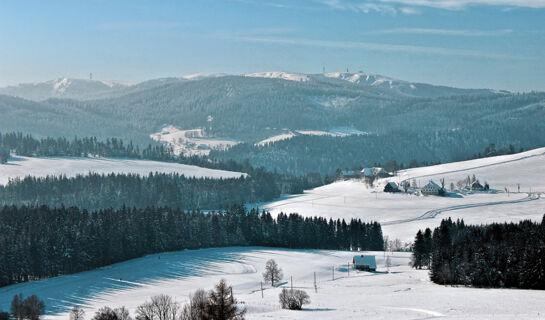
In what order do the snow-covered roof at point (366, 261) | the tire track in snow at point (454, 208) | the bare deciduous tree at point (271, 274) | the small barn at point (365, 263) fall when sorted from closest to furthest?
the bare deciduous tree at point (271, 274)
the small barn at point (365, 263)
the snow-covered roof at point (366, 261)
the tire track in snow at point (454, 208)

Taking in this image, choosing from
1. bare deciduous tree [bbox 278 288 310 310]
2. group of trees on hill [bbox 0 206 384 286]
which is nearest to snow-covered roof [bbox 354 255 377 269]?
group of trees on hill [bbox 0 206 384 286]

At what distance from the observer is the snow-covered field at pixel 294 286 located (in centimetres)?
7025

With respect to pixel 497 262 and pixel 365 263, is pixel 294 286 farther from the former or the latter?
pixel 497 262

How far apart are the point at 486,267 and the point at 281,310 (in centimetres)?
2858

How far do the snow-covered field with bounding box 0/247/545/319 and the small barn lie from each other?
171 centimetres

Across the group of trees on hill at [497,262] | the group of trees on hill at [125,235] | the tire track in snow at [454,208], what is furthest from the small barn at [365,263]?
the tire track in snow at [454,208]

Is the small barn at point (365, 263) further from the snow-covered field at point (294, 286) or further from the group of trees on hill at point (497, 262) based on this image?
the group of trees on hill at point (497, 262)

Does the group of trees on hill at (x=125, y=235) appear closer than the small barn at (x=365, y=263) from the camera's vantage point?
Yes

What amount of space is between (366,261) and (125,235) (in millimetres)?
44306

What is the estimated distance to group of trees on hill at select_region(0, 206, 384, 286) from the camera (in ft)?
374

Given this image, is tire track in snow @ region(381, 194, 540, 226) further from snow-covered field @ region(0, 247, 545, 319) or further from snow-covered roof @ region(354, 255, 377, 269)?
snow-covered roof @ region(354, 255, 377, 269)

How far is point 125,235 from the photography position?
13025cm

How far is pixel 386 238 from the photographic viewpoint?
5930 inches

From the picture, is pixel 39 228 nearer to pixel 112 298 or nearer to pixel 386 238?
pixel 112 298
